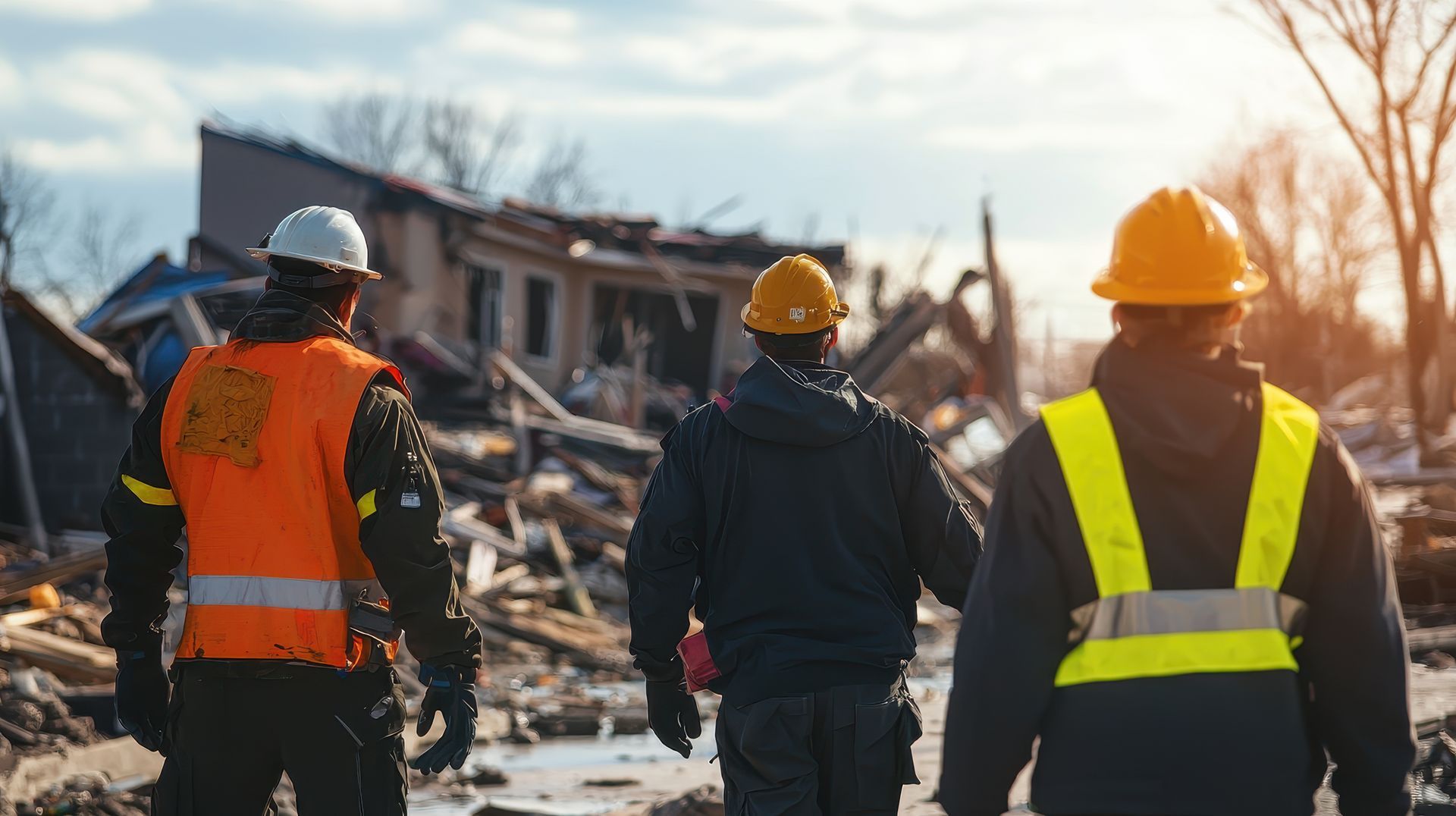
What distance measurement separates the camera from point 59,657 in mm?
7512

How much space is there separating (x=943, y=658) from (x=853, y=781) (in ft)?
22.7

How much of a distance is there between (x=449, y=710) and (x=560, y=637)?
673cm

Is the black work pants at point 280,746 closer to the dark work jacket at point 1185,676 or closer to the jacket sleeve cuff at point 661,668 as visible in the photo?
the jacket sleeve cuff at point 661,668

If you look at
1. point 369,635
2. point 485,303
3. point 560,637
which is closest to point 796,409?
point 369,635

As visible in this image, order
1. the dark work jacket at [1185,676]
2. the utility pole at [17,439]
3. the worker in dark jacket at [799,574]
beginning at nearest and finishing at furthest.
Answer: the dark work jacket at [1185,676], the worker in dark jacket at [799,574], the utility pole at [17,439]

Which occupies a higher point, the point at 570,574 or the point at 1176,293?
A: the point at 1176,293

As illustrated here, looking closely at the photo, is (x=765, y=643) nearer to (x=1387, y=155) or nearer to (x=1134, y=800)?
(x=1134, y=800)

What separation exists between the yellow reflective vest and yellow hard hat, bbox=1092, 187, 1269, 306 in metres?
0.26

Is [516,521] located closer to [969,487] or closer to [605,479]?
[605,479]

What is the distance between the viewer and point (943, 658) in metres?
9.98

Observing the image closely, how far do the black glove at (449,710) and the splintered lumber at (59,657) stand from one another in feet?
16.1

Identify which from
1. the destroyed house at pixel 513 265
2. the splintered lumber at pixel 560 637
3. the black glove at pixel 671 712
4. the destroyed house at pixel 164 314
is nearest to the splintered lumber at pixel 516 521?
the splintered lumber at pixel 560 637

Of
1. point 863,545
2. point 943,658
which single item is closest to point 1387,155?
point 943,658

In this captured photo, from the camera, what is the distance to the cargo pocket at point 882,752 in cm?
323
